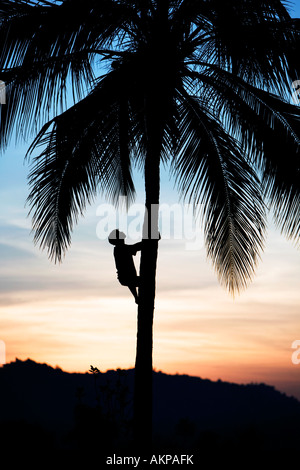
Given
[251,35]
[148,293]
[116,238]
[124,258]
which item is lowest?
[148,293]

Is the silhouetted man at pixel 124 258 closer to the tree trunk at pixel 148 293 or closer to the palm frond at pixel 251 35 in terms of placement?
the tree trunk at pixel 148 293

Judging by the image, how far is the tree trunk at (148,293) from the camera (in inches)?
299

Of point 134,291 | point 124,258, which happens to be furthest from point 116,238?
point 134,291

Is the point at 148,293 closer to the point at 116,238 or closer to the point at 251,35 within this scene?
the point at 116,238

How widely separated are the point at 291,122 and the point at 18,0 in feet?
13.0

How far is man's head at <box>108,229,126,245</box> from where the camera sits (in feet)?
25.8

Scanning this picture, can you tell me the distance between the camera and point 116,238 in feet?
25.8

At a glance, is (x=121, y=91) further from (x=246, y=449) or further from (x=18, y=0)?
(x=246, y=449)

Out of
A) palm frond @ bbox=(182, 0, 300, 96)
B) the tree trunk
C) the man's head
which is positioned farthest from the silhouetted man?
palm frond @ bbox=(182, 0, 300, 96)

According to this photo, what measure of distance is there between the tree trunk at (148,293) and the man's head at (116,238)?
11.7 inches

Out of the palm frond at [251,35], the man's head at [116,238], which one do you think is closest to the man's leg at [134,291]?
the man's head at [116,238]

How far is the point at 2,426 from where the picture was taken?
11.1 m

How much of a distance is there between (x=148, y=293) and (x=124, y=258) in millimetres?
576
